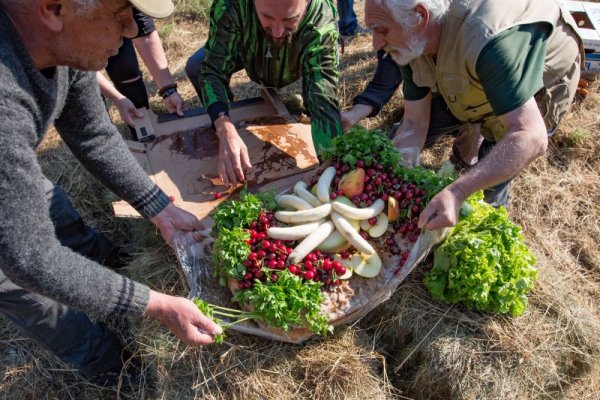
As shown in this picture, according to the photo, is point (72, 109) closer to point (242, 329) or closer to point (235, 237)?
point (235, 237)

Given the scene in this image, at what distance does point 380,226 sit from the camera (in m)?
2.85

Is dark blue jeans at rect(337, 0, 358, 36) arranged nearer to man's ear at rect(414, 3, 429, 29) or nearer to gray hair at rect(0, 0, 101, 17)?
man's ear at rect(414, 3, 429, 29)

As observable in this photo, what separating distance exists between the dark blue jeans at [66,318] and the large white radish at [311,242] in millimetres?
1352

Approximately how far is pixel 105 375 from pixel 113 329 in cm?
37

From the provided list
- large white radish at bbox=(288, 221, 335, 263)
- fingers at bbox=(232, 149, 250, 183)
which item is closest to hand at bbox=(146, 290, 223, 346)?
large white radish at bbox=(288, 221, 335, 263)

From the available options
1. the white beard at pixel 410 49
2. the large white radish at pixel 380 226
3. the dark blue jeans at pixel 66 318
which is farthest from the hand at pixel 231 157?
the white beard at pixel 410 49

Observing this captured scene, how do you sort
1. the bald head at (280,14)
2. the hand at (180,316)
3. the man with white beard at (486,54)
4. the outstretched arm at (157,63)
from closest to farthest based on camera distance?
the hand at (180,316) < the man with white beard at (486,54) < the bald head at (280,14) < the outstretched arm at (157,63)

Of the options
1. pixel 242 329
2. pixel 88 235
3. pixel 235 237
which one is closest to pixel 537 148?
pixel 235 237

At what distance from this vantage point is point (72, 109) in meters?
2.53

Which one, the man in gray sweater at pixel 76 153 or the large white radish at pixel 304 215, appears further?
the large white radish at pixel 304 215

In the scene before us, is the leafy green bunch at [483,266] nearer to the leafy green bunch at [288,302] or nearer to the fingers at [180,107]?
the leafy green bunch at [288,302]

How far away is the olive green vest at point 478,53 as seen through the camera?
2619 mm

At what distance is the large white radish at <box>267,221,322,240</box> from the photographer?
2.68 metres

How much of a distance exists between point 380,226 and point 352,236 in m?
0.23
